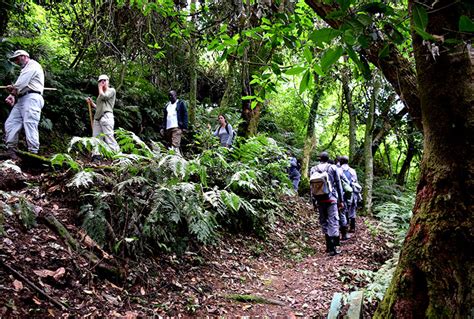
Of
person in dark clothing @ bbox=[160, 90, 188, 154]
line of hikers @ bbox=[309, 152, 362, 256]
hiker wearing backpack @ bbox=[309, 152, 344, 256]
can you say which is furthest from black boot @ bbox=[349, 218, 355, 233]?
person in dark clothing @ bbox=[160, 90, 188, 154]

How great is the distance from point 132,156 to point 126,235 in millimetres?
1213

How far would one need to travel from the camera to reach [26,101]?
6848 mm

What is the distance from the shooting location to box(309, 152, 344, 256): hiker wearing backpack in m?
7.43

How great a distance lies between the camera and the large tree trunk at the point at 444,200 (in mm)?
2359

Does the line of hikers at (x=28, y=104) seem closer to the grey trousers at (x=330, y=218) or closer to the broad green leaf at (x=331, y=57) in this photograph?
the grey trousers at (x=330, y=218)

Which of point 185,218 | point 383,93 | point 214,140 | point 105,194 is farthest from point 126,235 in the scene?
point 383,93

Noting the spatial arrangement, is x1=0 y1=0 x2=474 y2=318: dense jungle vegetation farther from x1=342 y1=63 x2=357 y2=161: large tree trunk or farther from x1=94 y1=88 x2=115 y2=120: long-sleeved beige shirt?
x1=94 y1=88 x2=115 y2=120: long-sleeved beige shirt

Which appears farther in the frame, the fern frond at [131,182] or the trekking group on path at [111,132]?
the trekking group on path at [111,132]

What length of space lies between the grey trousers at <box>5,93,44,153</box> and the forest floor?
45.0 inches

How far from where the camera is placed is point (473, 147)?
241 cm

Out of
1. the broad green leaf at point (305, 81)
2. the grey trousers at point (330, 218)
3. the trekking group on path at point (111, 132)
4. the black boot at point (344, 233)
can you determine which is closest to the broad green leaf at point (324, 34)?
the broad green leaf at point (305, 81)

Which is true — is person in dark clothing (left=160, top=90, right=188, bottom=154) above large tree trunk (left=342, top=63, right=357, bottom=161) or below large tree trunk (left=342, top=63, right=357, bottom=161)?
below

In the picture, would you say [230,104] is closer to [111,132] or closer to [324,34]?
[111,132]

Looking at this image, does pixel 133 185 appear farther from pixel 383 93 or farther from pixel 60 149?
pixel 383 93
